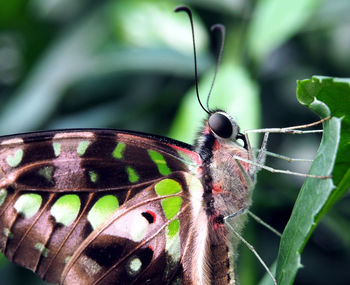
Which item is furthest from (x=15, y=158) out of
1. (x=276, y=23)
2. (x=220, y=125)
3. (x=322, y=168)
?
(x=276, y=23)

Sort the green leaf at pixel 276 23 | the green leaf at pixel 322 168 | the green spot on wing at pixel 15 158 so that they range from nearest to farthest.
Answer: the green leaf at pixel 322 168 < the green spot on wing at pixel 15 158 < the green leaf at pixel 276 23

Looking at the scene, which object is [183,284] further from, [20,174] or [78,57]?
[78,57]

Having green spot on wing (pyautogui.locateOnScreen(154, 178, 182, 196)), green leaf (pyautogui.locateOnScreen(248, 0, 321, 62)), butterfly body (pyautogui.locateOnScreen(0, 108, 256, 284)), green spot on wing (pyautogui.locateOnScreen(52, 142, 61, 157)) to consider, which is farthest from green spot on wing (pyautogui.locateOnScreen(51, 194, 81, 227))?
green leaf (pyautogui.locateOnScreen(248, 0, 321, 62))

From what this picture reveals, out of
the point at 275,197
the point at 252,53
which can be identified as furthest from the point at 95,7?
the point at 275,197

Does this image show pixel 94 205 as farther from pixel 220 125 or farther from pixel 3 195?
pixel 220 125

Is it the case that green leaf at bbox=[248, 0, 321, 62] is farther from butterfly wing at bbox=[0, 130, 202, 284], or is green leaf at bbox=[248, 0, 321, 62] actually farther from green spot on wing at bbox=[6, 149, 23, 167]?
green spot on wing at bbox=[6, 149, 23, 167]

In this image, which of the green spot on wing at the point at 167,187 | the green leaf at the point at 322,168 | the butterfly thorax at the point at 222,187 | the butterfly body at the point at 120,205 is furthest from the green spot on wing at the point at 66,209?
the green leaf at the point at 322,168

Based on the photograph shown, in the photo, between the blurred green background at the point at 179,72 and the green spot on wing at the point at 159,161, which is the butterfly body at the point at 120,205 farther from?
the blurred green background at the point at 179,72
